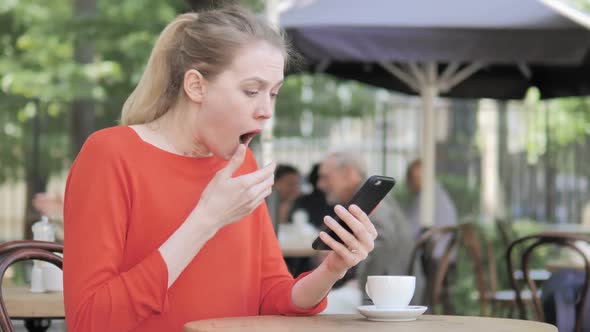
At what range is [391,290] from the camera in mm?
2768

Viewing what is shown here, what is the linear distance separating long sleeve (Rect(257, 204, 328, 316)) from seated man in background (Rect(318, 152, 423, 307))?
3.04 metres

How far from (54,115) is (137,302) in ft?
41.3

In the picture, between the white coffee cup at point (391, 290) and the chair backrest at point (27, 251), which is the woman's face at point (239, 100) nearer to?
the white coffee cup at point (391, 290)

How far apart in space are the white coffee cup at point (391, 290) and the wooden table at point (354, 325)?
0.06 metres

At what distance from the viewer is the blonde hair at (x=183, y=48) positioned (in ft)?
9.42

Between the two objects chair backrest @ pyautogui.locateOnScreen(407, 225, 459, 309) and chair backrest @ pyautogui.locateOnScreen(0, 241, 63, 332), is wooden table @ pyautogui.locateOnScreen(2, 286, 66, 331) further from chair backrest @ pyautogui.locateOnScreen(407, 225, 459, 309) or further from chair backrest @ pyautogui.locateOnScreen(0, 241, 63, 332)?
chair backrest @ pyautogui.locateOnScreen(407, 225, 459, 309)

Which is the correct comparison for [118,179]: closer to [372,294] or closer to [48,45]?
[372,294]

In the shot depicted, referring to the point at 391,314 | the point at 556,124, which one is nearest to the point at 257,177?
the point at 391,314

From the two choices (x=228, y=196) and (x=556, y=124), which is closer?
(x=228, y=196)

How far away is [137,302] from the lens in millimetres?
2527

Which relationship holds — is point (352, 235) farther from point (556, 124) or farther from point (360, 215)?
point (556, 124)

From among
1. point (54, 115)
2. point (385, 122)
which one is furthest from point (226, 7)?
point (54, 115)

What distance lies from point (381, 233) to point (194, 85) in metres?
3.89

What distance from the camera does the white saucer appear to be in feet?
8.84
